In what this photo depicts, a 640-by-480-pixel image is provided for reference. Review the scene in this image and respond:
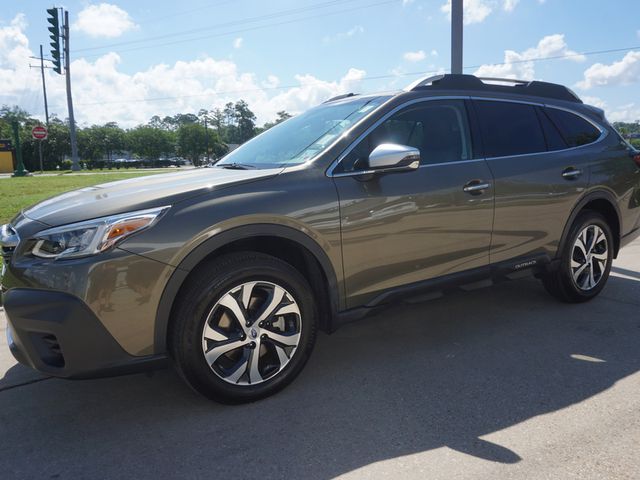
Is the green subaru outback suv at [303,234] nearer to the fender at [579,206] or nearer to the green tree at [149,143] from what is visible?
the fender at [579,206]

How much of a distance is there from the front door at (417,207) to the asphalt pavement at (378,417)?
22.5 inches

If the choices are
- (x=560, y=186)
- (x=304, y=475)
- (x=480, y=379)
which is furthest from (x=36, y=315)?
(x=560, y=186)

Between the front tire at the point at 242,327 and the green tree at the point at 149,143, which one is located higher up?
the green tree at the point at 149,143

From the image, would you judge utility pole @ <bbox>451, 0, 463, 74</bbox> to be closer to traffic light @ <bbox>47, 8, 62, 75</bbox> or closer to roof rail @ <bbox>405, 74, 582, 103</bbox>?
roof rail @ <bbox>405, 74, 582, 103</bbox>

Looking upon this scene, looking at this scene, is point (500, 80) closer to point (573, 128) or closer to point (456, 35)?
point (573, 128)

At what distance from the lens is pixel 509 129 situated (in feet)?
12.6

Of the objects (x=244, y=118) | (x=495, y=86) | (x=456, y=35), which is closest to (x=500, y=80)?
(x=495, y=86)

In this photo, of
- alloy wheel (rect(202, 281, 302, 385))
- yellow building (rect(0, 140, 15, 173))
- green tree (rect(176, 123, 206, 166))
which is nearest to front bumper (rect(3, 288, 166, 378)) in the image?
alloy wheel (rect(202, 281, 302, 385))

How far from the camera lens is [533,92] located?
4164 mm

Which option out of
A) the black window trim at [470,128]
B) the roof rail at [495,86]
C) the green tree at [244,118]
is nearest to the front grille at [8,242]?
A: the black window trim at [470,128]

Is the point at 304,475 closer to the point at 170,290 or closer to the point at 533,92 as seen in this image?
the point at 170,290

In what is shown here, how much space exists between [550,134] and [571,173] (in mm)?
354

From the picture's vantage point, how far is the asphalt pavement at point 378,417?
2.25 meters

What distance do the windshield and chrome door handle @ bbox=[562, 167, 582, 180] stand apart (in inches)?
65.1
